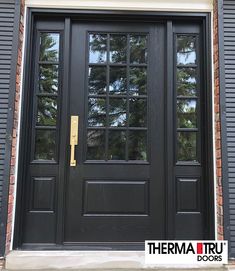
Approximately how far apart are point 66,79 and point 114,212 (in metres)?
1.50

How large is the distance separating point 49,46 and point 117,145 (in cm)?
131

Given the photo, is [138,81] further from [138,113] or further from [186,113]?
[186,113]

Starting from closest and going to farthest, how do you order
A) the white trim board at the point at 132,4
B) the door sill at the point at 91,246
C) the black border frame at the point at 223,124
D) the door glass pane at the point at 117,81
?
the black border frame at the point at 223,124 → the door sill at the point at 91,246 → the white trim board at the point at 132,4 → the door glass pane at the point at 117,81

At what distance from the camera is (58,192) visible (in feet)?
12.1

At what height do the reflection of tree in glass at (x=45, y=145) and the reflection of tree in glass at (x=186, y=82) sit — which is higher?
the reflection of tree in glass at (x=186, y=82)

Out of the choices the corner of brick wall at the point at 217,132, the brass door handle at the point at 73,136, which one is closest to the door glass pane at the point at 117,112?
the brass door handle at the point at 73,136

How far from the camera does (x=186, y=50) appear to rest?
3922mm

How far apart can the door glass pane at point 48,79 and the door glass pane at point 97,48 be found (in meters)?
0.42

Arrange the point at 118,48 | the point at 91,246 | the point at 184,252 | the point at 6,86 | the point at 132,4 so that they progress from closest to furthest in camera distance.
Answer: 1. the point at 184,252
2. the point at 6,86
3. the point at 91,246
4. the point at 132,4
5. the point at 118,48

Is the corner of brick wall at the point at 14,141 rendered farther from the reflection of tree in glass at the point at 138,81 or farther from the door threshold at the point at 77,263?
the reflection of tree in glass at the point at 138,81

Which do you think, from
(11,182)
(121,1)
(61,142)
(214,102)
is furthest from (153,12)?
(11,182)

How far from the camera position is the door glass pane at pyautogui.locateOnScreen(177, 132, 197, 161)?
3.80m

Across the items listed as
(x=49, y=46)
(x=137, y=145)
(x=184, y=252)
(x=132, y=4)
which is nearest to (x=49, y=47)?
(x=49, y=46)

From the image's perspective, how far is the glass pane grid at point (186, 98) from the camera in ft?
12.5
